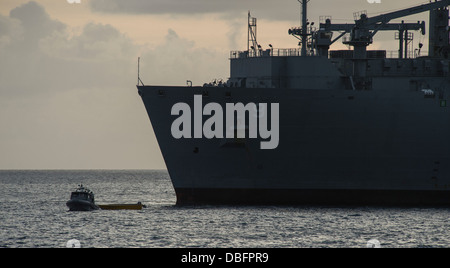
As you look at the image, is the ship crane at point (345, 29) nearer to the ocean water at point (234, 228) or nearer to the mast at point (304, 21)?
the mast at point (304, 21)

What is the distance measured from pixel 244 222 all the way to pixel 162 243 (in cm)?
877

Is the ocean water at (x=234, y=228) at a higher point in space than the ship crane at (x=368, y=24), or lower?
lower

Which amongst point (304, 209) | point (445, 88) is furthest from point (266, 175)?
point (445, 88)

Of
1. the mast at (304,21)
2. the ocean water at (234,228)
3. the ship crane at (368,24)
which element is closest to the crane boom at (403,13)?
the ship crane at (368,24)

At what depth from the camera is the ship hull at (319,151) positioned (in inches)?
2270

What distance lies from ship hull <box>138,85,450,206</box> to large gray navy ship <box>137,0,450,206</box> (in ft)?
0.23

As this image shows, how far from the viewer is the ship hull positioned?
2270 inches

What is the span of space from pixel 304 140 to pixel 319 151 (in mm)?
1324

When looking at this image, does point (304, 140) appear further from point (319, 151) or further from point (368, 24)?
point (368, 24)

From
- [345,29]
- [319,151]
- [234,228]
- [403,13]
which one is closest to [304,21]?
[345,29]

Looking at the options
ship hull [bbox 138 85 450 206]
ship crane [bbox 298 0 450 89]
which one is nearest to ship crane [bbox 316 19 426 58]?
ship crane [bbox 298 0 450 89]

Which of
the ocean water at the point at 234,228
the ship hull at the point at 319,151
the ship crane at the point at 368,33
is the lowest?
the ocean water at the point at 234,228

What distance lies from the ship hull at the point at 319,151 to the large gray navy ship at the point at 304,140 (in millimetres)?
70
